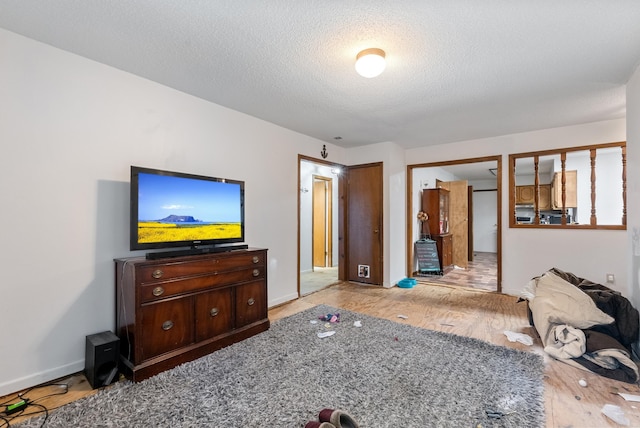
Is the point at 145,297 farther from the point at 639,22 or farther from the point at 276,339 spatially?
the point at 639,22

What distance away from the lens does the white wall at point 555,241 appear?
3549mm

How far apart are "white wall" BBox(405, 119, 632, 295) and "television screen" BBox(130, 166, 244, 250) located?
374 cm

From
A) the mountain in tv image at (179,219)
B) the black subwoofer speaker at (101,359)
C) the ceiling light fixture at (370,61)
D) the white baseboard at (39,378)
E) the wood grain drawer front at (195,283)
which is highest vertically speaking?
the ceiling light fixture at (370,61)

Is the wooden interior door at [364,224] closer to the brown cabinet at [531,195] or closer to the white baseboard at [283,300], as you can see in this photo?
the white baseboard at [283,300]

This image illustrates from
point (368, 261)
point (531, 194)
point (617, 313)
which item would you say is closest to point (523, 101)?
point (617, 313)

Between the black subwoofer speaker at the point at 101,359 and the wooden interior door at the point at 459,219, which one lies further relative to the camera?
the wooden interior door at the point at 459,219

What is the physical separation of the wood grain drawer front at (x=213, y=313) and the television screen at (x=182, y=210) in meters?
0.49

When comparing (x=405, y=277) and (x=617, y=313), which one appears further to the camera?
(x=405, y=277)

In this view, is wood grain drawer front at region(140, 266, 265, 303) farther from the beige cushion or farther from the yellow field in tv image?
the beige cushion

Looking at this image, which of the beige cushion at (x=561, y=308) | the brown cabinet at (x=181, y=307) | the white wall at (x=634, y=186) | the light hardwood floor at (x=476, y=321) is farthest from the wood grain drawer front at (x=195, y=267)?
the white wall at (x=634, y=186)

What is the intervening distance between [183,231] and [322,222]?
174 inches

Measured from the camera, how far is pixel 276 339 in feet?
8.82

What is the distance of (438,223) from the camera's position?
19.2ft

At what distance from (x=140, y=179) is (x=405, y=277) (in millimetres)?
4415
